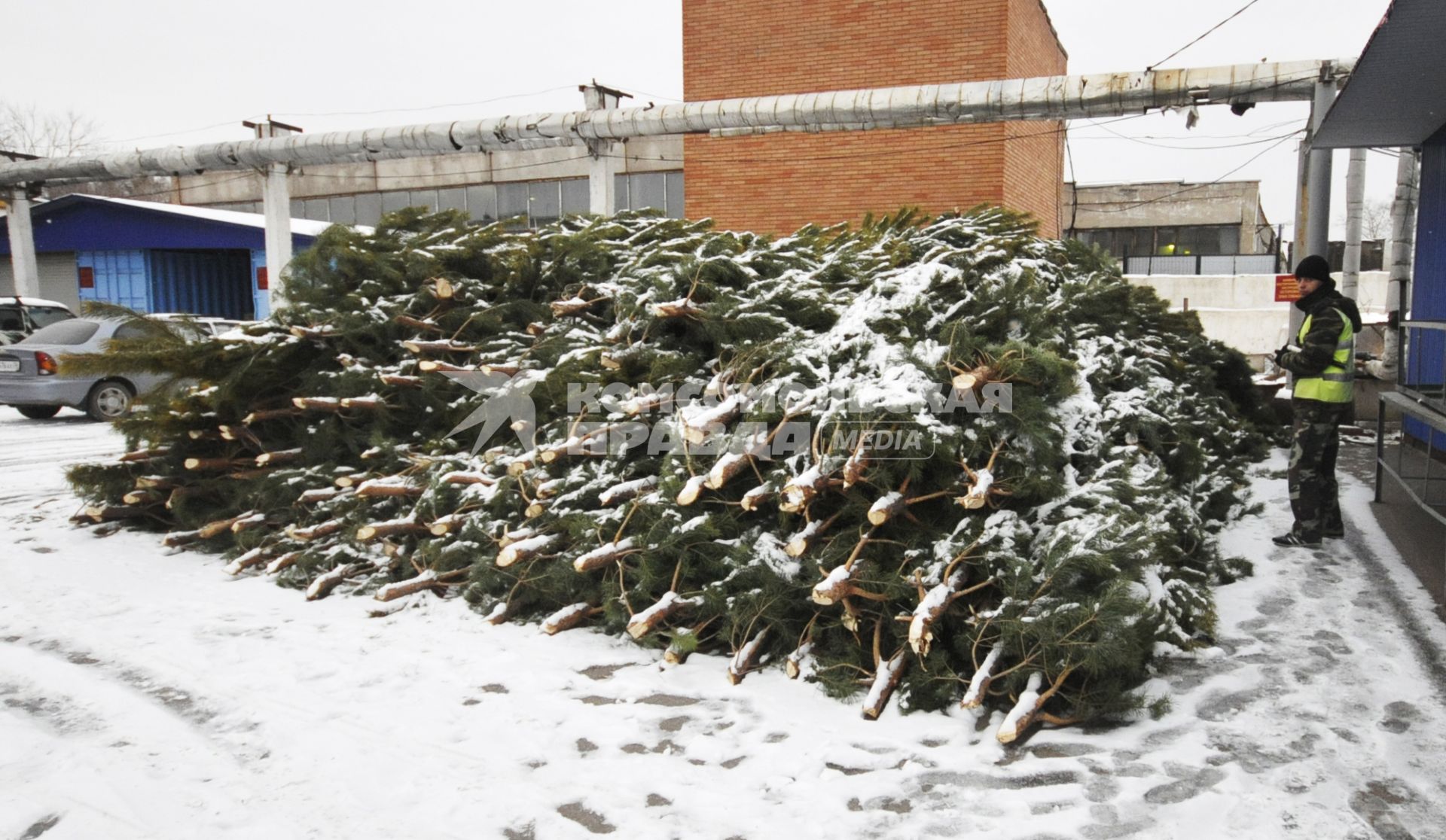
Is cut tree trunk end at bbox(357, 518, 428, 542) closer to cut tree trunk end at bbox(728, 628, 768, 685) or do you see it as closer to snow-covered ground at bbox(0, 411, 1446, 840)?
snow-covered ground at bbox(0, 411, 1446, 840)

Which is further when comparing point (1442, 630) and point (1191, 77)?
point (1191, 77)

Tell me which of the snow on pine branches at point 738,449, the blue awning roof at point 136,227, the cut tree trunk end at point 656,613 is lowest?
the cut tree trunk end at point 656,613

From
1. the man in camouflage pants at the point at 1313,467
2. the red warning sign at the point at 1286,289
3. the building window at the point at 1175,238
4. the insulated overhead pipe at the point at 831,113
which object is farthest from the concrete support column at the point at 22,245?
the building window at the point at 1175,238

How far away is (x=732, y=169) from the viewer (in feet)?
58.0

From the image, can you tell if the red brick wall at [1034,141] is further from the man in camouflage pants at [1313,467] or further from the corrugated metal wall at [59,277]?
the corrugated metal wall at [59,277]

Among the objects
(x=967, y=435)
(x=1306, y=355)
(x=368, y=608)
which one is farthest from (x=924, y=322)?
(x=368, y=608)

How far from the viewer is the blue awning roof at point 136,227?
2384cm

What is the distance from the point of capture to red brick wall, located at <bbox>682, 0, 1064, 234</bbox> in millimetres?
16016

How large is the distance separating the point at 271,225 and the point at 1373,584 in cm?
2007

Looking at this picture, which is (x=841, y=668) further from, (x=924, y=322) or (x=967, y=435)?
(x=924, y=322)

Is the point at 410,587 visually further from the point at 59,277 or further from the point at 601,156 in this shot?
the point at 59,277

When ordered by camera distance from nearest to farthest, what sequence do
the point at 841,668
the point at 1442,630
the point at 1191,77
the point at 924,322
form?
the point at 841,668 < the point at 1442,630 < the point at 924,322 < the point at 1191,77

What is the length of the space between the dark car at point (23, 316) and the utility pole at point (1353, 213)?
20.2m

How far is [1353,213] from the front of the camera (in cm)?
1391
